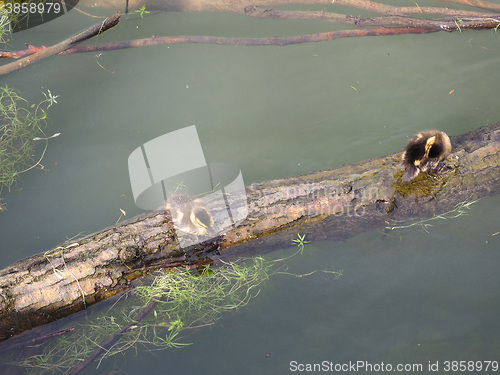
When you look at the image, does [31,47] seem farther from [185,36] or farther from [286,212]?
[286,212]

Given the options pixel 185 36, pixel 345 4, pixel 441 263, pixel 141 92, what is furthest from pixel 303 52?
pixel 441 263

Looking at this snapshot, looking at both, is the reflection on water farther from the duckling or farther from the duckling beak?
the duckling beak

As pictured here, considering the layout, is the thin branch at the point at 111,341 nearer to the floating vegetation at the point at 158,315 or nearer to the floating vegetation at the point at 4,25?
the floating vegetation at the point at 158,315

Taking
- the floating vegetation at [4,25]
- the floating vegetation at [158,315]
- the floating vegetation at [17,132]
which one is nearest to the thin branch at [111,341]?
the floating vegetation at [158,315]

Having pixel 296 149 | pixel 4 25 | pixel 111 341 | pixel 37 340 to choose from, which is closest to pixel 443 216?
pixel 296 149

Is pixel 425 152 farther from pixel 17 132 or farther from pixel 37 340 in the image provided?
pixel 17 132
